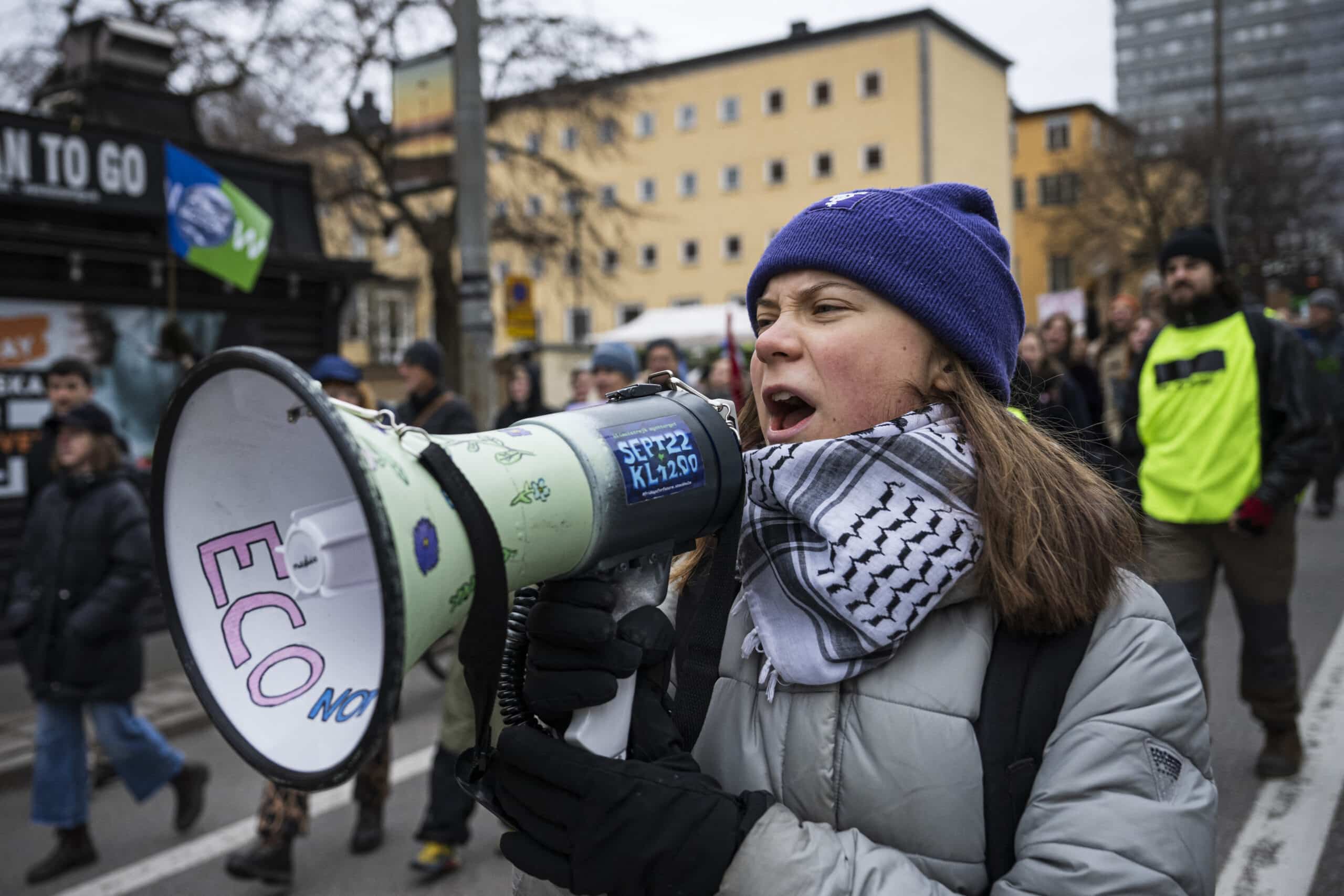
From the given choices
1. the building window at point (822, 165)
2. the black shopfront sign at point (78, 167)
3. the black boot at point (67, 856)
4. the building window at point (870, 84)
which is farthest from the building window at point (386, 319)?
the black boot at point (67, 856)

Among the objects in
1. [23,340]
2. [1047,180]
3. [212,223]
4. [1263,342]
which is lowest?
[1263,342]

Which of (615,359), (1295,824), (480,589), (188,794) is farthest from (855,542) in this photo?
(615,359)

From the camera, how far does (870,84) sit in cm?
4088

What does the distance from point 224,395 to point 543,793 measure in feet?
1.81

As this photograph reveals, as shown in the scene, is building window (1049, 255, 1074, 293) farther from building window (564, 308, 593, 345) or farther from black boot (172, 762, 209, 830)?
black boot (172, 762, 209, 830)

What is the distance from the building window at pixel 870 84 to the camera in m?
40.6

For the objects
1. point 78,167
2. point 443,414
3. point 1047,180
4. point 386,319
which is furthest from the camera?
point 1047,180

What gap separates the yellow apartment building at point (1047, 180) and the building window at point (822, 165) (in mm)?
9869

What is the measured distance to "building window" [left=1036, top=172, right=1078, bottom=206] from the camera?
159 feet

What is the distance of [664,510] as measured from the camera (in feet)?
4.15

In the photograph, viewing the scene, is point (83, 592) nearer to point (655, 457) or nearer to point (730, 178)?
point (655, 457)

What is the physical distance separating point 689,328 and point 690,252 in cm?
2797

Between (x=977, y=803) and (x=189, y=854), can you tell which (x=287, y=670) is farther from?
(x=189, y=854)

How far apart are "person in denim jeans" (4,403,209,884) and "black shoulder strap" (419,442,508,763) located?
12.2 ft
